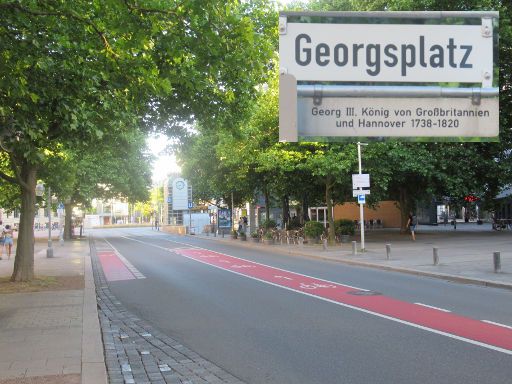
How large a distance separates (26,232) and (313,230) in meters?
20.6

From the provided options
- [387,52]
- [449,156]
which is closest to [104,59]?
[387,52]

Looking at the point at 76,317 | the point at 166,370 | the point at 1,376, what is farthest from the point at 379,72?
the point at 76,317

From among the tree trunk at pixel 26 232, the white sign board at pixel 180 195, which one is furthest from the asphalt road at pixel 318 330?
the white sign board at pixel 180 195

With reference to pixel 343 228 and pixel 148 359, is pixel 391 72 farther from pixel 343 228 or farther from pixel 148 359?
pixel 343 228

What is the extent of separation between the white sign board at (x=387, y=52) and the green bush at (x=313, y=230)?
28.7 metres

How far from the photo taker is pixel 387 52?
3.60m

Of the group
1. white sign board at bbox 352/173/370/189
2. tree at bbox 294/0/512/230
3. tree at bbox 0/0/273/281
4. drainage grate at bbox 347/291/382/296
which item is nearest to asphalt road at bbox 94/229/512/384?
drainage grate at bbox 347/291/382/296

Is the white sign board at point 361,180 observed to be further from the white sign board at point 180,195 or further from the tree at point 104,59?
the white sign board at point 180,195

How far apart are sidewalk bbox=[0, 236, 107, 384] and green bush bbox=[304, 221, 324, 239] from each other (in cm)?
2036

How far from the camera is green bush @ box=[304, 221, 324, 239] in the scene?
32094 mm

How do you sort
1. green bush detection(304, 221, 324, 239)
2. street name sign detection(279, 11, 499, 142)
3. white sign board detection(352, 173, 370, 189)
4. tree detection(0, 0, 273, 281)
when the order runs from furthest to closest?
green bush detection(304, 221, 324, 239) → white sign board detection(352, 173, 370, 189) → tree detection(0, 0, 273, 281) → street name sign detection(279, 11, 499, 142)

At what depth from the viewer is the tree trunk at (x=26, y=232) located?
13984 millimetres

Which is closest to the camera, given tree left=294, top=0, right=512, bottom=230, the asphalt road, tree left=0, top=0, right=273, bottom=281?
the asphalt road

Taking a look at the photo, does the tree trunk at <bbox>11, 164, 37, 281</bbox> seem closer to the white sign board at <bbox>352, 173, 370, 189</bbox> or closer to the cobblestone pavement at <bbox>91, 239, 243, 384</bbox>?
the cobblestone pavement at <bbox>91, 239, 243, 384</bbox>
